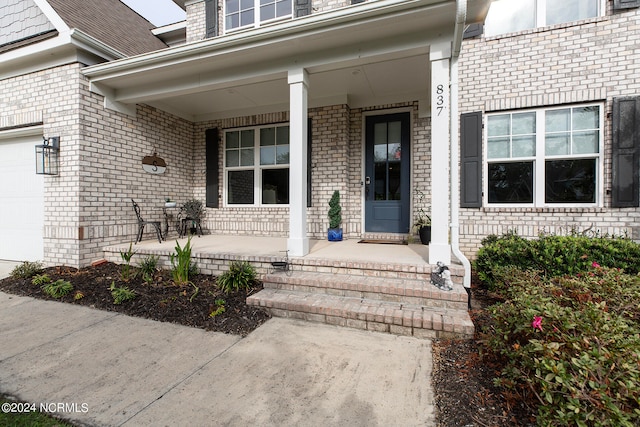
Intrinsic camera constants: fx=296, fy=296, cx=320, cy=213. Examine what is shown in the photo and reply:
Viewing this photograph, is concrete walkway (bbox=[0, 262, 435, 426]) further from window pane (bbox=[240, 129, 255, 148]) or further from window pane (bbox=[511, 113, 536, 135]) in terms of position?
window pane (bbox=[240, 129, 255, 148])

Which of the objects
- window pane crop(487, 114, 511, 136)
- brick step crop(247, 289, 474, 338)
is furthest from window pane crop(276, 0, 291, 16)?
brick step crop(247, 289, 474, 338)

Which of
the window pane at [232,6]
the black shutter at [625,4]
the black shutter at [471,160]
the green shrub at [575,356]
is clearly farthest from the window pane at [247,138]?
the black shutter at [625,4]

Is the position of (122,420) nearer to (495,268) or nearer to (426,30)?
(495,268)

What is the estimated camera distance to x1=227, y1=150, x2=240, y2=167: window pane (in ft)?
22.1

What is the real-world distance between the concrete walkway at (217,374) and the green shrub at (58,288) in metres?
0.77

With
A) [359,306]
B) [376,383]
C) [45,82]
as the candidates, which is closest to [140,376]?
[376,383]

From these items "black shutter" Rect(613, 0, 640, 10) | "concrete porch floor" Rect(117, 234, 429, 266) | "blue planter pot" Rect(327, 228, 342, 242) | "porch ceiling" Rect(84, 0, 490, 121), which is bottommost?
"concrete porch floor" Rect(117, 234, 429, 266)

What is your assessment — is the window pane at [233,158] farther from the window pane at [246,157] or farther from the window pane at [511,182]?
the window pane at [511,182]

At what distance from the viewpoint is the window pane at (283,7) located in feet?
20.3

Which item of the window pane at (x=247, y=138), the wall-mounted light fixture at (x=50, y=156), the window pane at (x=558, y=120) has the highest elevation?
the window pane at (x=247, y=138)

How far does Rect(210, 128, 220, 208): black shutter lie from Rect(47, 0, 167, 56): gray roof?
6.77 feet

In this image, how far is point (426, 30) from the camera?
→ 3523 mm

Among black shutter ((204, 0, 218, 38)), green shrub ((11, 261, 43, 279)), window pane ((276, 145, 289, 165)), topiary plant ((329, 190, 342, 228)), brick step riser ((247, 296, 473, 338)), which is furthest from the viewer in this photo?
black shutter ((204, 0, 218, 38))

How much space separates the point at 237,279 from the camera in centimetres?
375
